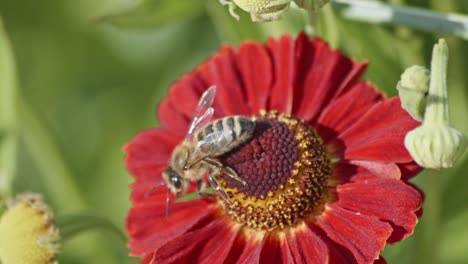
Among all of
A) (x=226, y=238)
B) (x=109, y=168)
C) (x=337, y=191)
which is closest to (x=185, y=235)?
Result: (x=226, y=238)

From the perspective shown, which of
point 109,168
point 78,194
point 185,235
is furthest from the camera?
point 109,168

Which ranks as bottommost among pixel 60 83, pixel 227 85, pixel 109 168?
pixel 109 168

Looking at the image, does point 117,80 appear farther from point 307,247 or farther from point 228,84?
point 307,247

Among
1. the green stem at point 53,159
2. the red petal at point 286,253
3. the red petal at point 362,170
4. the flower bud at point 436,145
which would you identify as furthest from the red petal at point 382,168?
the green stem at point 53,159

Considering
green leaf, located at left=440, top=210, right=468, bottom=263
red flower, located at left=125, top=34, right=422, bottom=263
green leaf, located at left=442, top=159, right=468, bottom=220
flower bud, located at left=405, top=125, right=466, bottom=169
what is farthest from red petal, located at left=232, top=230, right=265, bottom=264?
green leaf, located at left=440, top=210, right=468, bottom=263

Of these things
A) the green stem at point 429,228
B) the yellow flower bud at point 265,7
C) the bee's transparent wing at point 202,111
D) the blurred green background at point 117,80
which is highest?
the yellow flower bud at point 265,7

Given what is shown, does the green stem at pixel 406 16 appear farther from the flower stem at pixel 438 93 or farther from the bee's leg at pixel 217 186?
the bee's leg at pixel 217 186

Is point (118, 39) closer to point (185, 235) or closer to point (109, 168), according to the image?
point (109, 168)
